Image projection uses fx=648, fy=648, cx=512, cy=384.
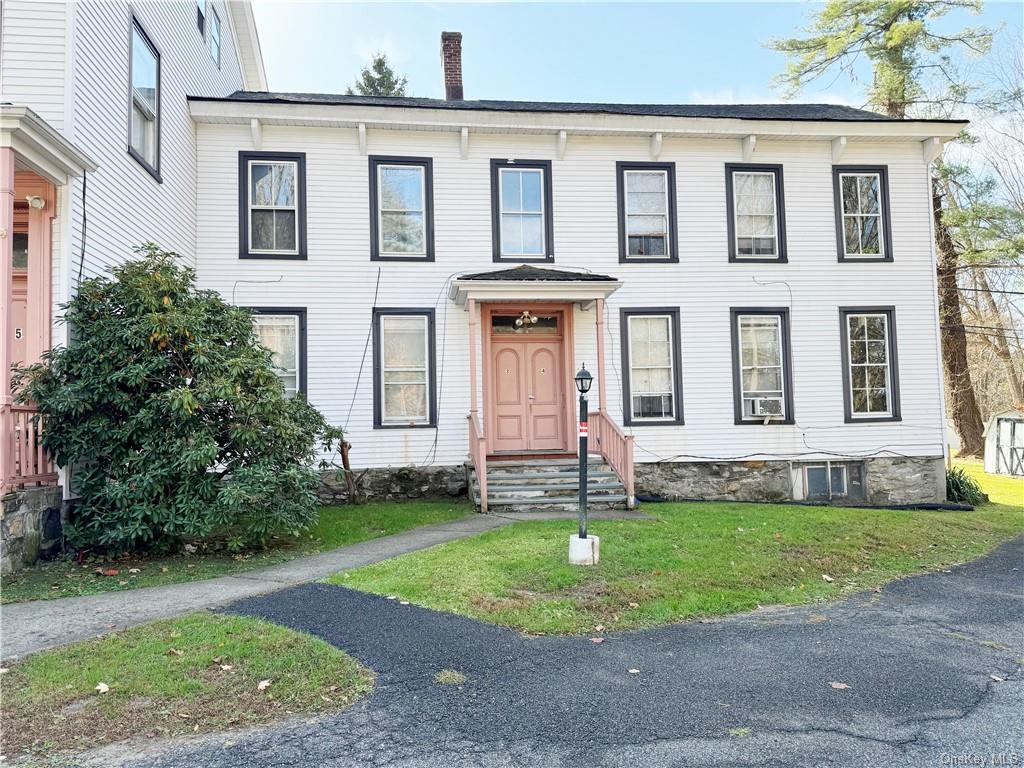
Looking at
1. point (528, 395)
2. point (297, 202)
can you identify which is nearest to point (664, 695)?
point (528, 395)

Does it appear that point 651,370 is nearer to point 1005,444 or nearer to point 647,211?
point 647,211

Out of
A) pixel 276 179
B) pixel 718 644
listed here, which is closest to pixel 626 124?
pixel 276 179

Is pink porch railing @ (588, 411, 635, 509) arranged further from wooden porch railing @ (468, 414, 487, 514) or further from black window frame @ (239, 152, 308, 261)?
black window frame @ (239, 152, 308, 261)

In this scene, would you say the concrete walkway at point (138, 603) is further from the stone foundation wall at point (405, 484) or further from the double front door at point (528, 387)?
the double front door at point (528, 387)

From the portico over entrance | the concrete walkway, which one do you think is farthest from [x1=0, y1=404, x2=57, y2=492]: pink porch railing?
the portico over entrance

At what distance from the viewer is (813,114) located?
41.3 feet

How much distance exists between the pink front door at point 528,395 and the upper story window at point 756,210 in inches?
155

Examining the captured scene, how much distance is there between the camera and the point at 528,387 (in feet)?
37.5

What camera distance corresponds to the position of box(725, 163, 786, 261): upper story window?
38.8ft

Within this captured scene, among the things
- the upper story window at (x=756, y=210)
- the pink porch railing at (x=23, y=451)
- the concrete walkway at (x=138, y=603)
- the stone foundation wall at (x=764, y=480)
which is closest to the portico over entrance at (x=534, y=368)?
the stone foundation wall at (x=764, y=480)

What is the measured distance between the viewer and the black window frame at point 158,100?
8.30m

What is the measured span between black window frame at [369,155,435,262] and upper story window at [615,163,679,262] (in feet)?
11.0

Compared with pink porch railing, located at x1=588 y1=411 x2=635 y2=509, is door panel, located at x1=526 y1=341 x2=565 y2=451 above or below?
above

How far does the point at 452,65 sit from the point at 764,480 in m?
10.1
